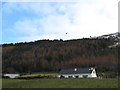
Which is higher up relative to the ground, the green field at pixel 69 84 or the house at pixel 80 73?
the green field at pixel 69 84

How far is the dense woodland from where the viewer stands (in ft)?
337

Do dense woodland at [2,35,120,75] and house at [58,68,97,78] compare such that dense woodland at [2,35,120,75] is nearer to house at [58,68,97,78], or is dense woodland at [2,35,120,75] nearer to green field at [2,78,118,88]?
house at [58,68,97,78]

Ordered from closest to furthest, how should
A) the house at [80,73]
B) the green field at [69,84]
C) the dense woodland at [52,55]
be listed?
the green field at [69,84]
the house at [80,73]
the dense woodland at [52,55]

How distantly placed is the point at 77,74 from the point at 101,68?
12363mm

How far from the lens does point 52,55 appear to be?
116 m

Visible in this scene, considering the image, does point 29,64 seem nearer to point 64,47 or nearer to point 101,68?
point 64,47

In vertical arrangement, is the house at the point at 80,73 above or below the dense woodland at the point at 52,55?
below

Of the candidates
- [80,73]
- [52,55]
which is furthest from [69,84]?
[52,55]

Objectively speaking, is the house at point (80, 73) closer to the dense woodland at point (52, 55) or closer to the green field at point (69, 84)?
the dense woodland at point (52, 55)

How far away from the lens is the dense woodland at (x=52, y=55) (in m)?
103

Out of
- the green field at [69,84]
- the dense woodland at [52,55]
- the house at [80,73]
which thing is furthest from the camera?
the dense woodland at [52,55]

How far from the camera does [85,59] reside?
108 metres

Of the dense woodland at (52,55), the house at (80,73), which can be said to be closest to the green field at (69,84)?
the house at (80,73)

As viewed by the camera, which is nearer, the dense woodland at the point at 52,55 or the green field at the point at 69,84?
the green field at the point at 69,84
